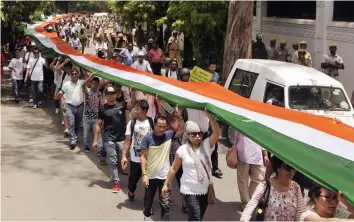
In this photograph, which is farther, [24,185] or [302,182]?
[24,185]

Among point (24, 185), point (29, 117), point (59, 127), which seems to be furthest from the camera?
point (29, 117)

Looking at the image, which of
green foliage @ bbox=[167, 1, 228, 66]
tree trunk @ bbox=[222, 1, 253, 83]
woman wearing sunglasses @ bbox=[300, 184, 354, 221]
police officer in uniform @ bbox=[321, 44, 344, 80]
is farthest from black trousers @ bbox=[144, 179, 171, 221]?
green foliage @ bbox=[167, 1, 228, 66]

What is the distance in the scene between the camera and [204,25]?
63.6 feet

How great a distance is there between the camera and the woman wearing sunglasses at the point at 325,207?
14.3ft

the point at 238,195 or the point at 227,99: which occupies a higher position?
the point at 227,99

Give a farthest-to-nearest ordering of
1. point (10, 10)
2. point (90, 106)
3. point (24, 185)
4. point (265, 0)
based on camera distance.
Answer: point (265, 0)
point (10, 10)
point (90, 106)
point (24, 185)

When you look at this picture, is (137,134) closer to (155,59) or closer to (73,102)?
(73,102)

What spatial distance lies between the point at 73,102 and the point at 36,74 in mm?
4529

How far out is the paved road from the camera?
7.82m

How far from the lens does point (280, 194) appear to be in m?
5.04

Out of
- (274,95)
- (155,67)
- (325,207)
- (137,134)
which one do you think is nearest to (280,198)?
(325,207)

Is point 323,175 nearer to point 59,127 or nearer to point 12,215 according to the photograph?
point 12,215

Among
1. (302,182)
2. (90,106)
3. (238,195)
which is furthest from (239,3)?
(302,182)

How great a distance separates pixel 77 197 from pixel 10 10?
455 inches
